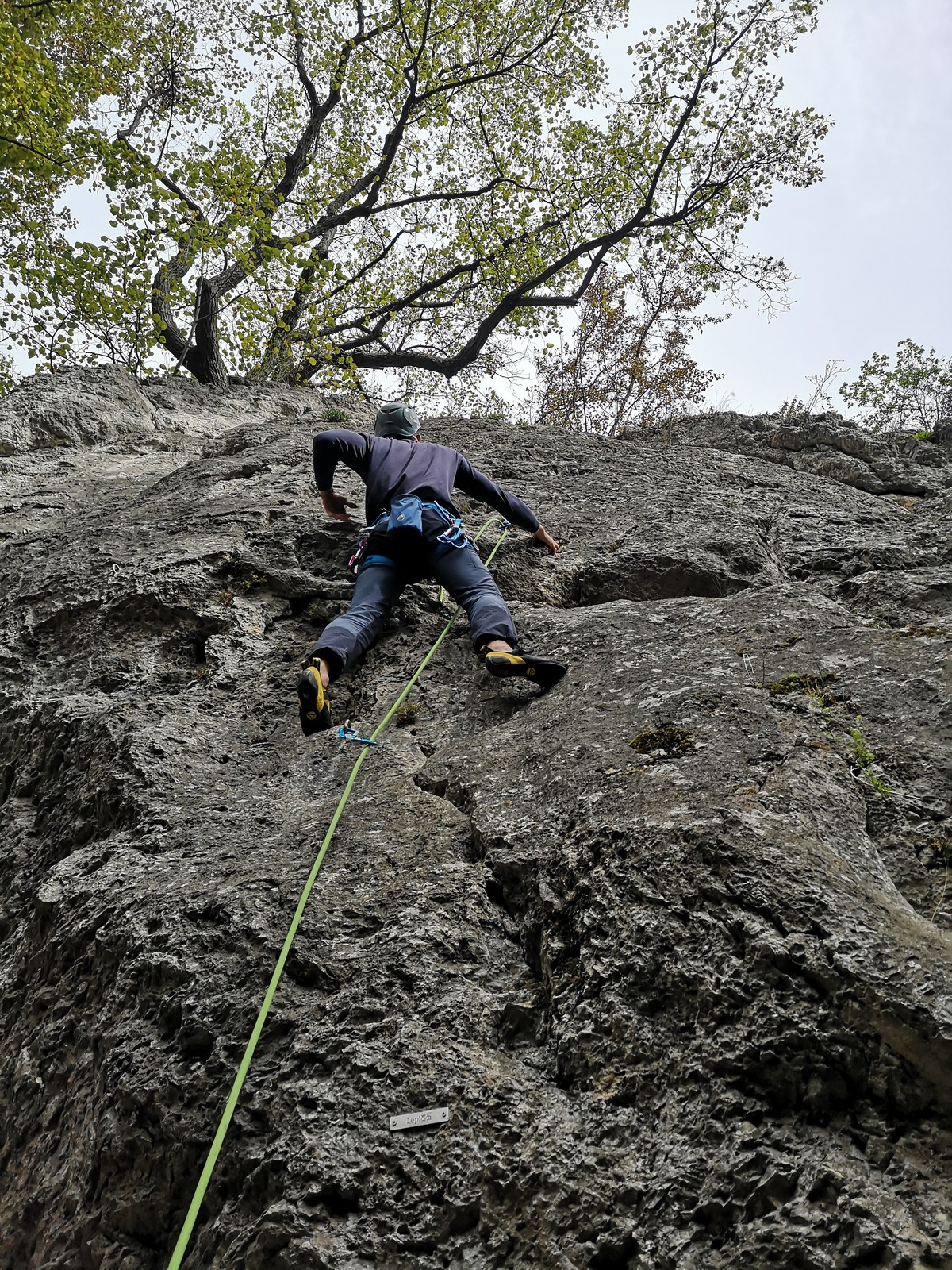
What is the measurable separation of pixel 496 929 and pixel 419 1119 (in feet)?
2.41

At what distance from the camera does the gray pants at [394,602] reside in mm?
4449

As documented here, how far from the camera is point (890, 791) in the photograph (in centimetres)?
304

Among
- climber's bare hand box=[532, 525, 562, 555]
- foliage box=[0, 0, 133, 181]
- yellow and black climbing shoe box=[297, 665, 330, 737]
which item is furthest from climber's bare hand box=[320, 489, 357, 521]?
foliage box=[0, 0, 133, 181]

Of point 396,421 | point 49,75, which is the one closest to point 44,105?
point 49,75

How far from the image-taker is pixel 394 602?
4984 mm

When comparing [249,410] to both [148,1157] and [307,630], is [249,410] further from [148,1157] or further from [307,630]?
[148,1157]

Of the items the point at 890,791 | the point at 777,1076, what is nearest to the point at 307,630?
the point at 890,791

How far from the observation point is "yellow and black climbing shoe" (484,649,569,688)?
4.22m

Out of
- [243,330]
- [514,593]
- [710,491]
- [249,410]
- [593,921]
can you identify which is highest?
[243,330]

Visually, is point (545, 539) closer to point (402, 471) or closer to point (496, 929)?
point (402, 471)

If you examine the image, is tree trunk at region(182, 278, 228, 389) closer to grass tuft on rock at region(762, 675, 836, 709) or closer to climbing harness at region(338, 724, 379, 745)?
climbing harness at region(338, 724, 379, 745)

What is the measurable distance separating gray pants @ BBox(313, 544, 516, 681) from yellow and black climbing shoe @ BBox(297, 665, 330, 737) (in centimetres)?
27

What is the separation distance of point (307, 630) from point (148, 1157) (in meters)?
3.24

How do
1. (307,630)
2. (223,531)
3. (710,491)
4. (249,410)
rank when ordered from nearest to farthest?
(307,630) → (223,531) → (710,491) → (249,410)
